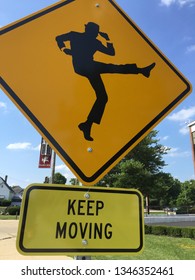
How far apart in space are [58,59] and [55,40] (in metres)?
0.16

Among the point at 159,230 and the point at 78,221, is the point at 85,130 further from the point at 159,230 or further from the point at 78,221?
the point at 159,230

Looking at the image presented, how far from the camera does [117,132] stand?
1.86 metres

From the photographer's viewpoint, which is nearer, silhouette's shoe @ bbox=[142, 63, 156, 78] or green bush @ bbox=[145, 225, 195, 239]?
silhouette's shoe @ bbox=[142, 63, 156, 78]

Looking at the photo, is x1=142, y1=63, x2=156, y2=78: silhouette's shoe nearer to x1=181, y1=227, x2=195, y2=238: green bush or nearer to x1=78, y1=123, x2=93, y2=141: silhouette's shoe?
x1=78, y1=123, x2=93, y2=141: silhouette's shoe

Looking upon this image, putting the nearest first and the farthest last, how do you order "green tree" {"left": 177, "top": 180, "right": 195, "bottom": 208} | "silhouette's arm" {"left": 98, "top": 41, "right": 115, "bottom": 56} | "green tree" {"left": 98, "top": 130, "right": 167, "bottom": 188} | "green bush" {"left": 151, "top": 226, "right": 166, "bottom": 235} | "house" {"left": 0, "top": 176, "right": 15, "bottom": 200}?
"silhouette's arm" {"left": 98, "top": 41, "right": 115, "bottom": 56} → "green bush" {"left": 151, "top": 226, "right": 166, "bottom": 235} → "green tree" {"left": 98, "top": 130, "right": 167, "bottom": 188} → "green tree" {"left": 177, "top": 180, "right": 195, "bottom": 208} → "house" {"left": 0, "top": 176, "right": 15, "bottom": 200}

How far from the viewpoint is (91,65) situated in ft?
6.30

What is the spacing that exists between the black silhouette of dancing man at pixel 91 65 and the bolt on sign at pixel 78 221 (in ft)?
1.29

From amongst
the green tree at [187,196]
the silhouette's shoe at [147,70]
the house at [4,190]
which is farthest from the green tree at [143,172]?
the house at [4,190]

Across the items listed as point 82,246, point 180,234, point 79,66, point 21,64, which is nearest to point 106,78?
point 79,66

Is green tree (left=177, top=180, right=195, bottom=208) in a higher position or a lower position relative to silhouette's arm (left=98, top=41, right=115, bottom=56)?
higher

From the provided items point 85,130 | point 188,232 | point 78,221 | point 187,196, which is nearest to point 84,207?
point 78,221

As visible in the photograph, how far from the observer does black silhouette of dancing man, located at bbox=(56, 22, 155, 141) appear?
185cm

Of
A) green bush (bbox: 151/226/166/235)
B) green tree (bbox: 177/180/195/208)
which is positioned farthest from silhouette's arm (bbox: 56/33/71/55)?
green tree (bbox: 177/180/195/208)

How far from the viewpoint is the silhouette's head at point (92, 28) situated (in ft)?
6.73
